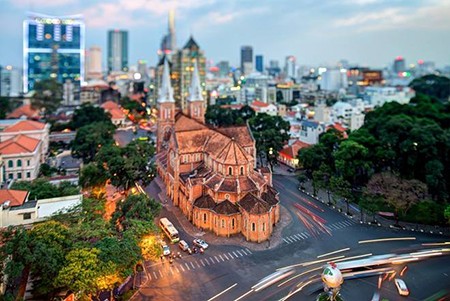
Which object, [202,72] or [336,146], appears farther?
[202,72]

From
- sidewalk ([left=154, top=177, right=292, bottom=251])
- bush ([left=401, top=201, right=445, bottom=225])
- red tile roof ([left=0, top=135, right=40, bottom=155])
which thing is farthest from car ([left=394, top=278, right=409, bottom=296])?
red tile roof ([left=0, top=135, right=40, bottom=155])

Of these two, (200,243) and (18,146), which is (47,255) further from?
(18,146)

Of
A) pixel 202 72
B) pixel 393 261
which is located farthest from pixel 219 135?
pixel 202 72

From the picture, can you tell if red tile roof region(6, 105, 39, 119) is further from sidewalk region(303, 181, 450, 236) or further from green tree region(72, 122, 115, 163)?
sidewalk region(303, 181, 450, 236)

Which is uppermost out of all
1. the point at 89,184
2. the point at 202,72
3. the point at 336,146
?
the point at 202,72

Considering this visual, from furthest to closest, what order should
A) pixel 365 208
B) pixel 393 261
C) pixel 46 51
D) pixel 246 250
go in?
pixel 46 51 < pixel 365 208 < pixel 246 250 < pixel 393 261

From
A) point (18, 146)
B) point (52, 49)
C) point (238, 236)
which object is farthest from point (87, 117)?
point (52, 49)

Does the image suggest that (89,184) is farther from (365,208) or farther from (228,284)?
(365,208)

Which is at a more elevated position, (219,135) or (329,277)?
(219,135)
